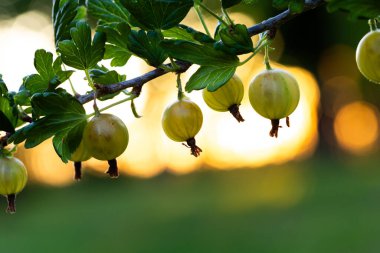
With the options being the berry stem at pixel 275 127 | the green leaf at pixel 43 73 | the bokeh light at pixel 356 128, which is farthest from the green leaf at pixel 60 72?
the bokeh light at pixel 356 128

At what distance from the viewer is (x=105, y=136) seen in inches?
35.3

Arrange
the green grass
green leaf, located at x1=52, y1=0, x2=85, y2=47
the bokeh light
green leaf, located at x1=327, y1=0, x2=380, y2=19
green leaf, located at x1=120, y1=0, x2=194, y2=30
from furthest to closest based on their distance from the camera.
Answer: the bokeh light, the green grass, green leaf, located at x1=52, y1=0, x2=85, y2=47, green leaf, located at x1=120, y1=0, x2=194, y2=30, green leaf, located at x1=327, y1=0, x2=380, y2=19

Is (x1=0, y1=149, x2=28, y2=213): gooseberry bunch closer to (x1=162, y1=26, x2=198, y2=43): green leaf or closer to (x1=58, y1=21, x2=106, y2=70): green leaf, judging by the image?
(x1=58, y1=21, x2=106, y2=70): green leaf

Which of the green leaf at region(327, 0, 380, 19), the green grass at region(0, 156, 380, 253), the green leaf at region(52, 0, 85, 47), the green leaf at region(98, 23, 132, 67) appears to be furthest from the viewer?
the green grass at region(0, 156, 380, 253)

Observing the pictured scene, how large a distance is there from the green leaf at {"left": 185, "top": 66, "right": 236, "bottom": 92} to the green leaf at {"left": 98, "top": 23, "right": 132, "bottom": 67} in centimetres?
12

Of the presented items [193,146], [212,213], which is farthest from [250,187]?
[193,146]

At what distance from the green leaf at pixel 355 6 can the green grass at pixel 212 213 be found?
30.6 feet

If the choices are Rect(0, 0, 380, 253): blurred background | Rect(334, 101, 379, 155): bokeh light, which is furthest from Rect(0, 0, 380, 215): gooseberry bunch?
Rect(334, 101, 379, 155): bokeh light

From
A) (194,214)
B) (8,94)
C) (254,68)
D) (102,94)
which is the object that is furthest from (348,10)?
(254,68)

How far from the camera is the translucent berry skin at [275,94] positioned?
914mm

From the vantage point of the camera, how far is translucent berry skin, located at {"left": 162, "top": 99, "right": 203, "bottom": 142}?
987mm

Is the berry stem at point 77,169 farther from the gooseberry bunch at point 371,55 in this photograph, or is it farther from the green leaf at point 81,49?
the gooseberry bunch at point 371,55

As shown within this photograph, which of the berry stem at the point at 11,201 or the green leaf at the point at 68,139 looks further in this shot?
the berry stem at the point at 11,201

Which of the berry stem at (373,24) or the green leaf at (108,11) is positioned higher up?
the green leaf at (108,11)
